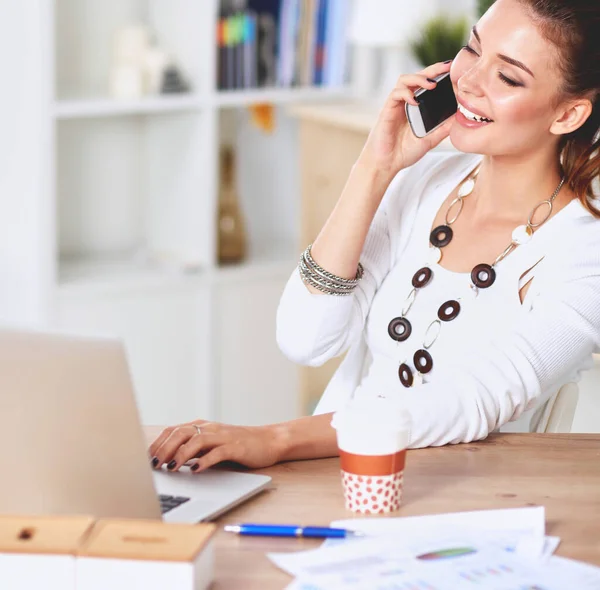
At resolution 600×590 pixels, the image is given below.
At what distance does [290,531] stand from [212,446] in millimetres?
240

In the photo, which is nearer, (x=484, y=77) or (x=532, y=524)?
(x=532, y=524)

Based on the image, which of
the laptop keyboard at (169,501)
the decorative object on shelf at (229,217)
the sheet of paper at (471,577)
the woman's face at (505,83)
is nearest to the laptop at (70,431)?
the laptop keyboard at (169,501)

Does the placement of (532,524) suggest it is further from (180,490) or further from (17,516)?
(17,516)

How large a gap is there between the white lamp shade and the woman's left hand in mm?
1890

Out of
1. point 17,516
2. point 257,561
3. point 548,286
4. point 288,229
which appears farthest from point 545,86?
point 288,229

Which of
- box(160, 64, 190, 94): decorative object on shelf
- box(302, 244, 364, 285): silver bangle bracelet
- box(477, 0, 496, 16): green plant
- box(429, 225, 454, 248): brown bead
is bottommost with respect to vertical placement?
box(302, 244, 364, 285): silver bangle bracelet

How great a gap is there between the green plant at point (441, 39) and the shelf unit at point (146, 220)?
620 millimetres

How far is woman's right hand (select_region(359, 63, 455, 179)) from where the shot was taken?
1792 mm

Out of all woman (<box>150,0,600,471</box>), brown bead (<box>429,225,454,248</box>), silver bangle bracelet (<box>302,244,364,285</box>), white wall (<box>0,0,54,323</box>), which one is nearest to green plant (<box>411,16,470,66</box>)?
white wall (<box>0,0,54,323</box>)

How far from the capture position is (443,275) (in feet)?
5.88

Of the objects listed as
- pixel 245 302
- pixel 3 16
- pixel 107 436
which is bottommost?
pixel 245 302

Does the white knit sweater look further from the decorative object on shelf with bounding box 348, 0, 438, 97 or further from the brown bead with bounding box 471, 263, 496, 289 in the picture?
the decorative object on shelf with bounding box 348, 0, 438, 97

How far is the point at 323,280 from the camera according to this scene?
5.82 ft

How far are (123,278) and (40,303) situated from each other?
27 centimetres
